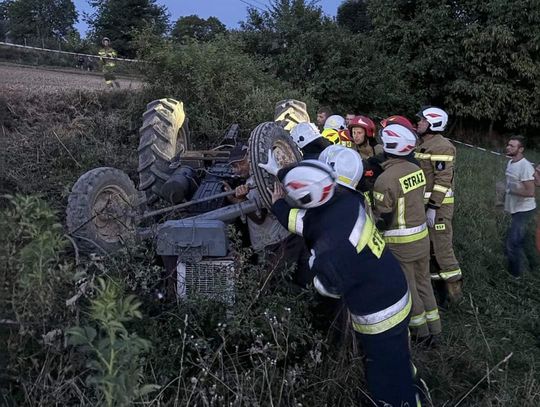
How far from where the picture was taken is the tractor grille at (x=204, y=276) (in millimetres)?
3787

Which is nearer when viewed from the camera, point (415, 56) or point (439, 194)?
point (439, 194)

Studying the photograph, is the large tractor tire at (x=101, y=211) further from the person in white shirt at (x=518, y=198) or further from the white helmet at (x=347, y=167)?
the person in white shirt at (x=518, y=198)

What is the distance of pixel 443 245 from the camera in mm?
5875

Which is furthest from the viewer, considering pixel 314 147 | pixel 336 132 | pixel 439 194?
pixel 336 132

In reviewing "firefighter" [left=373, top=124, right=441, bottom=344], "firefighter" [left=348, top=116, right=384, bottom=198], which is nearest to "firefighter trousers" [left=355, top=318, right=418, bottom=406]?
"firefighter" [left=373, top=124, right=441, bottom=344]

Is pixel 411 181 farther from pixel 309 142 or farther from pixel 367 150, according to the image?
pixel 367 150

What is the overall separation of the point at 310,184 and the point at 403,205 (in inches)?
71.5

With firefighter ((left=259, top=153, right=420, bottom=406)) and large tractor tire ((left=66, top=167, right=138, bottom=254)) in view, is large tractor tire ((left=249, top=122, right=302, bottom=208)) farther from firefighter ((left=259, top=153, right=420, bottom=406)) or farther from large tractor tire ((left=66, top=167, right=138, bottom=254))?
large tractor tire ((left=66, top=167, right=138, bottom=254))

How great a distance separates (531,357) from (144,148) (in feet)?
12.7

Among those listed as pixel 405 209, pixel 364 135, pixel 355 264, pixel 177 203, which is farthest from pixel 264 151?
pixel 364 135

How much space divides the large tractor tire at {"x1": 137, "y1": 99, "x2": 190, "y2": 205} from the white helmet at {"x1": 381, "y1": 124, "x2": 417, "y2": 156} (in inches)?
80.9

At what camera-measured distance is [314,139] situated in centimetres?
529

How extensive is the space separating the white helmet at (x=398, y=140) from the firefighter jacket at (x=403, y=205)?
0.08 meters

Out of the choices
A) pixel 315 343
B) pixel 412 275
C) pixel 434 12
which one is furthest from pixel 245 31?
pixel 315 343
